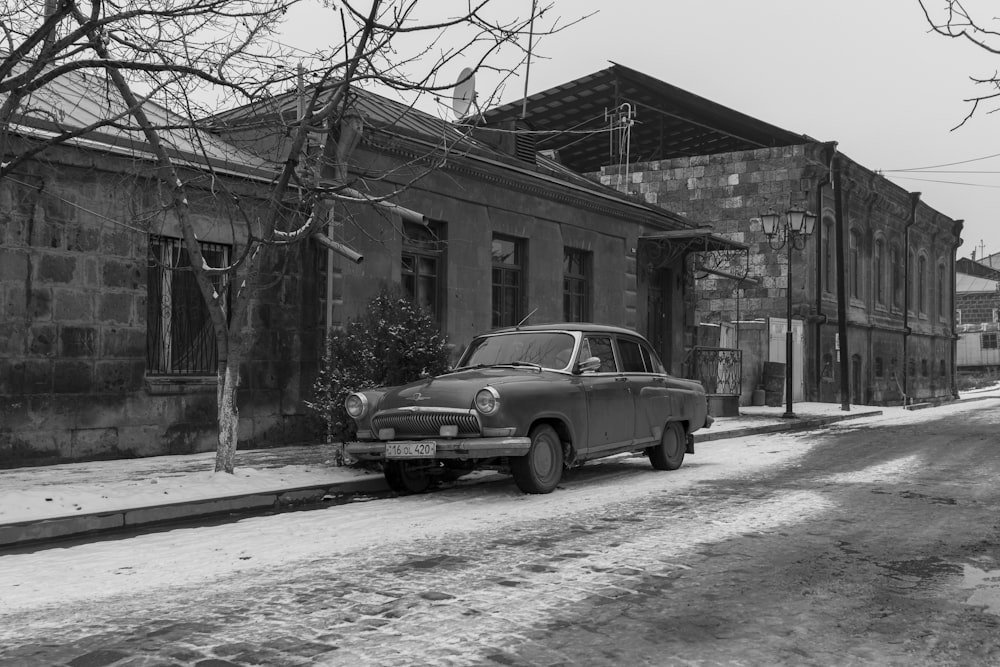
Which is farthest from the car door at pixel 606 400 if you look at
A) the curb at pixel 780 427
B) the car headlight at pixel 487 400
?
the curb at pixel 780 427

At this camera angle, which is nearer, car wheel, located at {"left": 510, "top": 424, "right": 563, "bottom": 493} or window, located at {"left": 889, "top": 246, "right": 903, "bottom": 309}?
car wheel, located at {"left": 510, "top": 424, "right": 563, "bottom": 493}

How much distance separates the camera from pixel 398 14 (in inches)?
356

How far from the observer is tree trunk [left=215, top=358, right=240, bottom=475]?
9820 mm

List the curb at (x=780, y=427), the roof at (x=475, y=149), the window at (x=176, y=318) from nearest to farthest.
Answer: the window at (x=176, y=318) → the roof at (x=475, y=149) → the curb at (x=780, y=427)

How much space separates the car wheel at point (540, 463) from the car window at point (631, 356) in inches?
69.9

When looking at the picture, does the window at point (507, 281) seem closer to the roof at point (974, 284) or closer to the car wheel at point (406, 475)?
the car wheel at point (406, 475)

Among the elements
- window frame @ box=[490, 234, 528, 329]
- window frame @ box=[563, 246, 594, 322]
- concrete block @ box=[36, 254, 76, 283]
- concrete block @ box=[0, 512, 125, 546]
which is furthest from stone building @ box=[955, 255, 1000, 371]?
concrete block @ box=[0, 512, 125, 546]

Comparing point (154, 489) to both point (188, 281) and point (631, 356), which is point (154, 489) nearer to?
point (188, 281)

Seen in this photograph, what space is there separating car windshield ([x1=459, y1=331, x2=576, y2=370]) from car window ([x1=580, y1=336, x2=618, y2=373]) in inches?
8.5

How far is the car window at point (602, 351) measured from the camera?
10.4 m

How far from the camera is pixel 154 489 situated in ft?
28.3

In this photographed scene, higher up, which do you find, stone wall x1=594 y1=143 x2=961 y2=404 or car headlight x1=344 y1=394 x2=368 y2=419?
stone wall x1=594 y1=143 x2=961 y2=404

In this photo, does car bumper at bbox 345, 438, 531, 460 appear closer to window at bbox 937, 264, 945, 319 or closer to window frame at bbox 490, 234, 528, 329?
window frame at bbox 490, 234, 528, 329

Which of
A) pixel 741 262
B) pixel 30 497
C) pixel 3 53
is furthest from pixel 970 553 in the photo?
pixel 741 262
